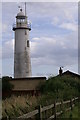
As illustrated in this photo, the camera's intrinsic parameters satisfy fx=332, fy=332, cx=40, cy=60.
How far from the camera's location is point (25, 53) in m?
46.7

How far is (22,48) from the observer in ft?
154

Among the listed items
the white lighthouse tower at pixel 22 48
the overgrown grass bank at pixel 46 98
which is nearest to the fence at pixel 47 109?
the overgrown grass bank at pixel 46 98

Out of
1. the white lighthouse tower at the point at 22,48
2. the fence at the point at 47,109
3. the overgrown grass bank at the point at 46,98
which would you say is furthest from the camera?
the white lighthouse tower at the point at 22,48

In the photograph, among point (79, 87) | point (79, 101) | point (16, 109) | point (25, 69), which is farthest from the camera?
point (25, 69)

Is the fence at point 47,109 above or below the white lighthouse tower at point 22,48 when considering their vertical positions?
below

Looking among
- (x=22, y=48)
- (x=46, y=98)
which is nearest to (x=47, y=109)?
(x=46, y=98)

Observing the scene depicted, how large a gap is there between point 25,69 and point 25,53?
96.8 inches

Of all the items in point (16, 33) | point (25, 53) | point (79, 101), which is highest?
point (16, 33)

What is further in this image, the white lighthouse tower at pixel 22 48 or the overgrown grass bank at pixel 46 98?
the white lighthouse tower at pixel 22 48

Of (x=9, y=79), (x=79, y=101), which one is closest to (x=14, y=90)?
(x=9, y=79)

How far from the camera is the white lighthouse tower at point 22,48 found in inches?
1800

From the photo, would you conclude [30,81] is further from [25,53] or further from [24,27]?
[24,27]

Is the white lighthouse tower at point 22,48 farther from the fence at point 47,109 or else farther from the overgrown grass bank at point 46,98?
the fence at point 47,109

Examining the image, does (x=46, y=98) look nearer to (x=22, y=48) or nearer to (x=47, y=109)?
(x=47, y=109)
